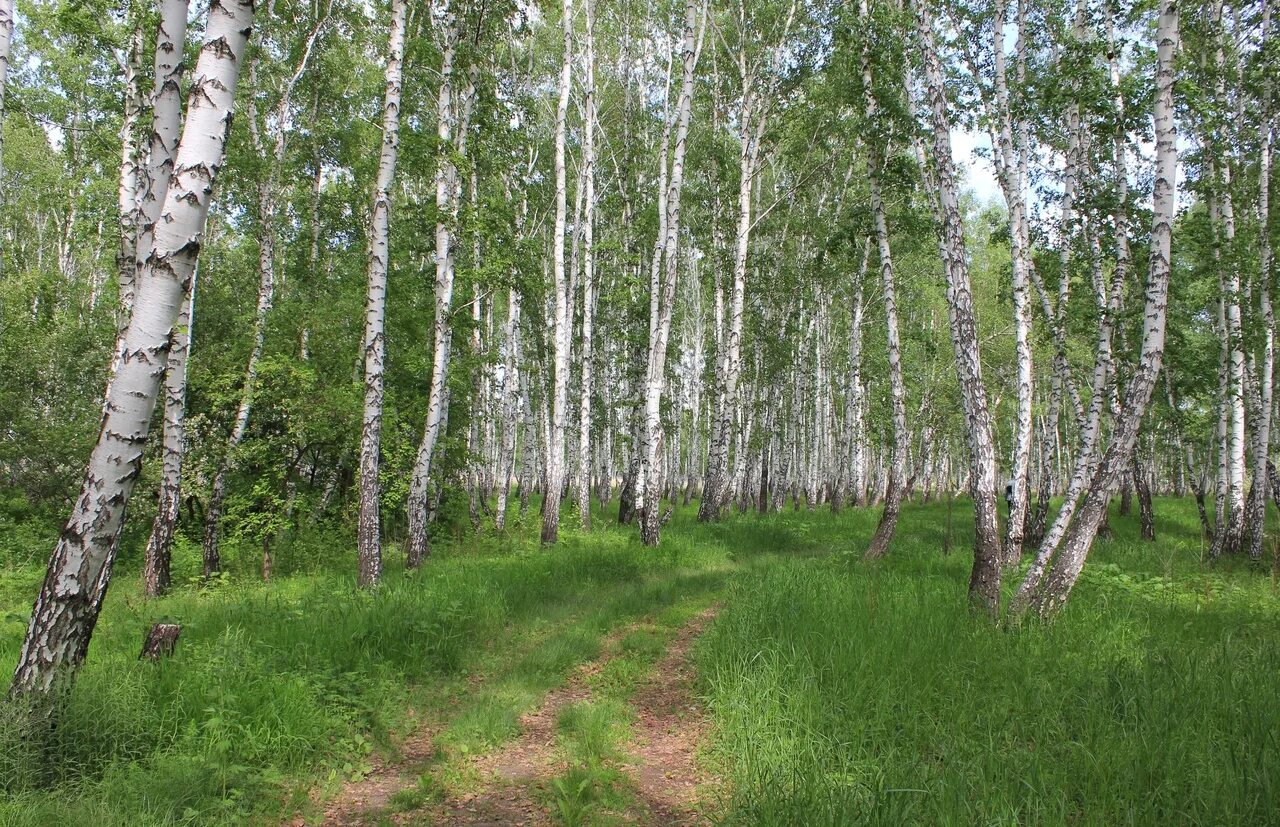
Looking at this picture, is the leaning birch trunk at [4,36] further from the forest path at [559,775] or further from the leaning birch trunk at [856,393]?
the leaning birch trunk at [856,393]

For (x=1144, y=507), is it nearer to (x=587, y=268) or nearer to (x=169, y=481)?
(x=587, y=268)

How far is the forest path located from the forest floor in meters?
0.02

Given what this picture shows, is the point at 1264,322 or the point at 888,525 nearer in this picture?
the point at 888,525

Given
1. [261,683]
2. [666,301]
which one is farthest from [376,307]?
[666,301]

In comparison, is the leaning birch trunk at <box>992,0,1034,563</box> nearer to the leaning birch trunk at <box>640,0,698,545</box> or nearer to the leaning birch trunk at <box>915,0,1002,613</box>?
the leaning birch trunk at <box>915,0,1002,613</box>

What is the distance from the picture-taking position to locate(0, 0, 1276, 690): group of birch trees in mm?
6094

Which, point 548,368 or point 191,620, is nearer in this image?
point 191,620

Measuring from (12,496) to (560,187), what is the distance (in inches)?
502

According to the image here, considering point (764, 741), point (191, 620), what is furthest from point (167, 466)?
point (764, 741)

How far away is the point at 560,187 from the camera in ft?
42.3

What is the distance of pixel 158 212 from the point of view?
4723 mm

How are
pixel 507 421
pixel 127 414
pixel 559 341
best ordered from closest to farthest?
pixel 127 414
pixel 559 341
pixel 507 421

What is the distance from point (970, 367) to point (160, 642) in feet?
26.1

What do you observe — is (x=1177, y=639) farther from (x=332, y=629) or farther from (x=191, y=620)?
(x=191, y=620)
